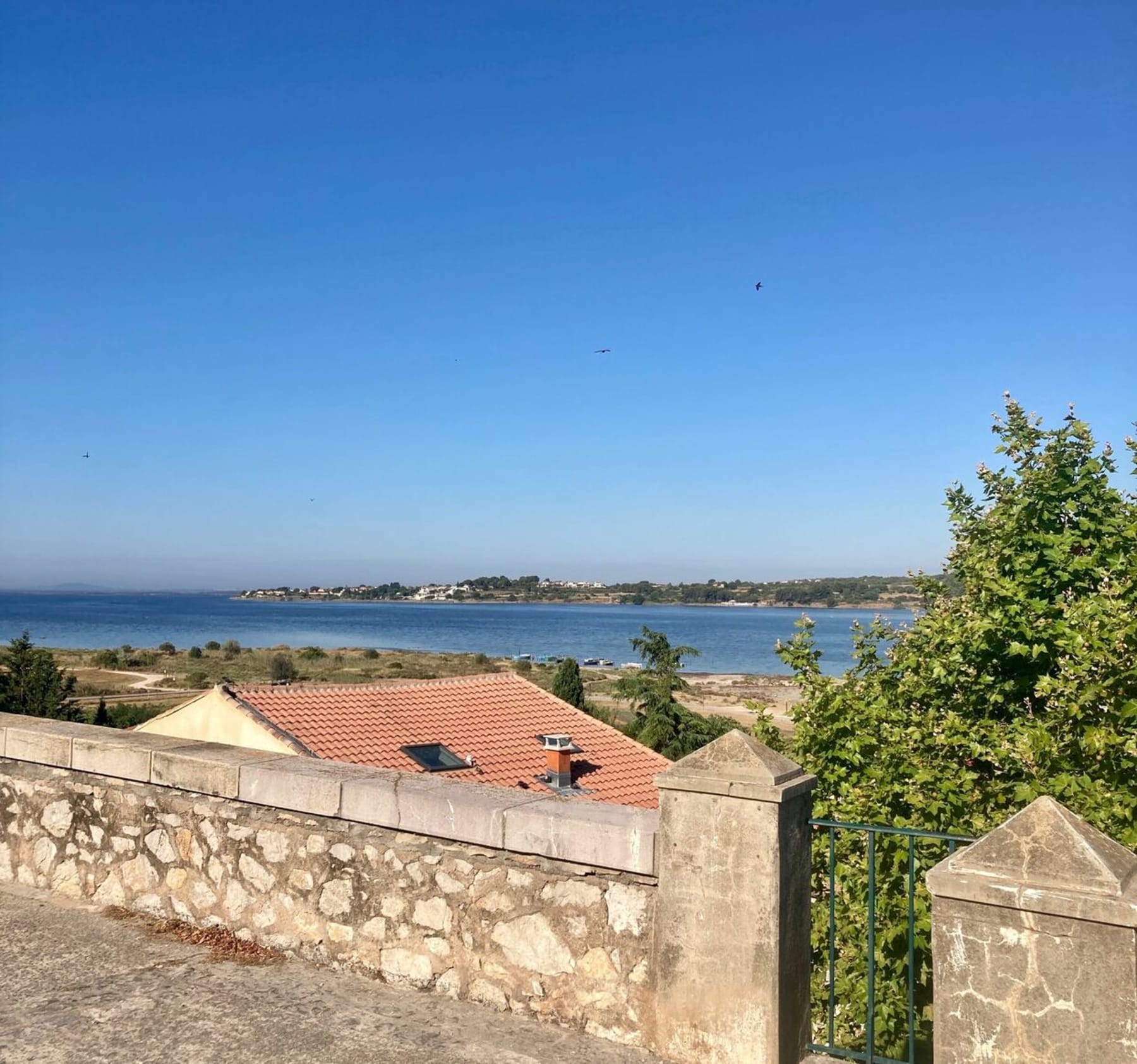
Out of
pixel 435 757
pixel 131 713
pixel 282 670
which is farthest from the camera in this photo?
pixel 282 670

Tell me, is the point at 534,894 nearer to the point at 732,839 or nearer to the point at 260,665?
the point at 732,839

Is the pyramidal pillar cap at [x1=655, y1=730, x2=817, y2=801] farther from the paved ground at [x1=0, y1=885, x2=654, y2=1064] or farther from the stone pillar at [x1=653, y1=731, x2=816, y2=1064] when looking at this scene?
the paved ground at [x1=0, y1=885, x2=654, y2=1064]

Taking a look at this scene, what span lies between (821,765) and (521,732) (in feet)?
44.0

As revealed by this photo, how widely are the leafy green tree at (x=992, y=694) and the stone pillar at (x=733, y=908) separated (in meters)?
2.48

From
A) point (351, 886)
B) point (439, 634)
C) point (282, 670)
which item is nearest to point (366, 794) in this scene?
point (351, 886)

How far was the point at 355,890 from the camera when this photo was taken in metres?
4.47

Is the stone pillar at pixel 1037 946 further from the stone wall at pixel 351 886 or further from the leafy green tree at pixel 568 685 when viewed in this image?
the leafy green tree at pixel 568 685

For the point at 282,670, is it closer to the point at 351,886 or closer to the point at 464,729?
the point at 464,729

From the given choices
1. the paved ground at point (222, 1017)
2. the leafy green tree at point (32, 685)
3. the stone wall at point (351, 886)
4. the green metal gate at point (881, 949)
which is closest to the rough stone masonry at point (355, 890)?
the stone wall at point (351, 886)

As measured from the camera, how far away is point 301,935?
15.1ft

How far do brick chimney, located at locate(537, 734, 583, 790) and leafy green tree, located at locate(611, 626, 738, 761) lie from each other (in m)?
11.1

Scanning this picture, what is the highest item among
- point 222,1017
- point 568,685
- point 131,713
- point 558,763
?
point 222,1017

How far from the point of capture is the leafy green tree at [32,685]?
26.9 metres

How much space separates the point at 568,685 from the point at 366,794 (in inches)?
1339
